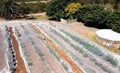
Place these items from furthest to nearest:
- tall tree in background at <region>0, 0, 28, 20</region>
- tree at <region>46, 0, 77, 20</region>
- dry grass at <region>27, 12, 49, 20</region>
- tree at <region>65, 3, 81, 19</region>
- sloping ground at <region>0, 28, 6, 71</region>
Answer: dry grass at <region>27, 12, 49, 20</region>, tree at <region>46, 0, 77, 20</region>, tree at <region>65, 3, 81, 19</region>, tall tree in background at <region>0, 0, 28, 20</region>, sloping ground at <region>0, 28, 6, 71</region>

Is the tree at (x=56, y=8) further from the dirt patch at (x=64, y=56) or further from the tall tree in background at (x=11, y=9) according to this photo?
the dirt patch at (x=64, y=56)

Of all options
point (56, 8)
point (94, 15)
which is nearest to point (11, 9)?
point (56, 8)

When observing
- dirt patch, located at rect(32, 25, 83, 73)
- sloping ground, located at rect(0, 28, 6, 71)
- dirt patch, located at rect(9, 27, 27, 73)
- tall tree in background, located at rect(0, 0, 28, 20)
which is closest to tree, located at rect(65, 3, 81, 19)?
tall tree in background, located at rect(0, 0, 28, 20)

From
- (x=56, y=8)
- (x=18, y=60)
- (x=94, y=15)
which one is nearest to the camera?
(x=18, y=60)

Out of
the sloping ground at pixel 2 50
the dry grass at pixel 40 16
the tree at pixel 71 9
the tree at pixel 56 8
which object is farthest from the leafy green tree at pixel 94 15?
the sloping ground at pixel 2 50

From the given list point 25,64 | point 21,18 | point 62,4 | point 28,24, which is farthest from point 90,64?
point 21,18

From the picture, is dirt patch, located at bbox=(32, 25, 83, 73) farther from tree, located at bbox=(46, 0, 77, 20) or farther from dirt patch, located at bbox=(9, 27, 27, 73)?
tree, located at bbox=(46, 0, 77, 20)

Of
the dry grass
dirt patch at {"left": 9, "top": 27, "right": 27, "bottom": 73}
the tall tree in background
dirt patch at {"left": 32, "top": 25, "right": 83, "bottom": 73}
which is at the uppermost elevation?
the tall tree in background

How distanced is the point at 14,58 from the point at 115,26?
971 inches

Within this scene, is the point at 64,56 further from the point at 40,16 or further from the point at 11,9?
the point at 40,16

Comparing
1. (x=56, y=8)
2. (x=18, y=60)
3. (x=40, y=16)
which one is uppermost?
(x=56, y=8)

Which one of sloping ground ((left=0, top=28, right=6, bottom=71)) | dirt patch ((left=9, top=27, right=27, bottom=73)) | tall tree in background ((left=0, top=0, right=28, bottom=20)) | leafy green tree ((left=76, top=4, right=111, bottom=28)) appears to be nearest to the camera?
dirt patch ((left=9, top=27, right=27, bottom=73))

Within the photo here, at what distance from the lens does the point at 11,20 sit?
62.2 meters

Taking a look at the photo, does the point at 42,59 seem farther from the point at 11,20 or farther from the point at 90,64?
the point at 11,20
